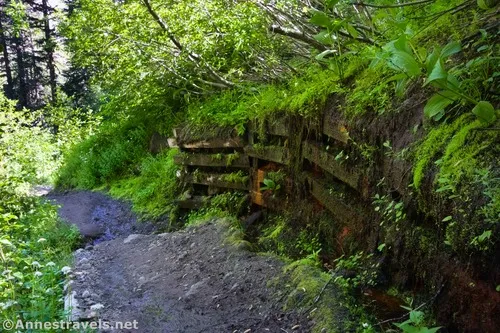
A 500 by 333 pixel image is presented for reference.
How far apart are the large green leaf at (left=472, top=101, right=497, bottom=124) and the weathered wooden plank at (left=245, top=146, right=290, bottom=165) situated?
11.8 feet

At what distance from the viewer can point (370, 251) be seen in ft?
11.2

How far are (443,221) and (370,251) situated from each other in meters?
1.17

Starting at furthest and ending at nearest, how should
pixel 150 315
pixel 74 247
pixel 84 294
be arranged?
1. pixel 74 247
2. pixel 84 294
3. pixel 150 315

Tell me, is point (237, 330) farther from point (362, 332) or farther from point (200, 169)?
point (200, 169)

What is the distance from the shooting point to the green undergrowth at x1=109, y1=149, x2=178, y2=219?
9.57 meters

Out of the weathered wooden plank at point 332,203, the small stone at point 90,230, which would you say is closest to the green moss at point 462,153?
the weathered wooden plank at point 332,203

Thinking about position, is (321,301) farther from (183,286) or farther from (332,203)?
(183,286)

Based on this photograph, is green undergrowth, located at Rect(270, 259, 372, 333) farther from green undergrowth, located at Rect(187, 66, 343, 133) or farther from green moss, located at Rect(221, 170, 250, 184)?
green moss, located at Rect(221, 170, 250, 184)

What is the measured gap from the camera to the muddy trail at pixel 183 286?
12.3 ft

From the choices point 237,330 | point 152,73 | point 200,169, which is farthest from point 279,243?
point 152,73

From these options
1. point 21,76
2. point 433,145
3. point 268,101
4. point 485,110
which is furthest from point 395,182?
point 21,76

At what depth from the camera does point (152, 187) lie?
10.7 meters

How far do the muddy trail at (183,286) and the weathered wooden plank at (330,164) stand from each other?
3.89ft

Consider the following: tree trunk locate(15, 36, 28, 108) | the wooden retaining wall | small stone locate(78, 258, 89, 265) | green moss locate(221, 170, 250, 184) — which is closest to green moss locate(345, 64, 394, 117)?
the wooden retaining wall
